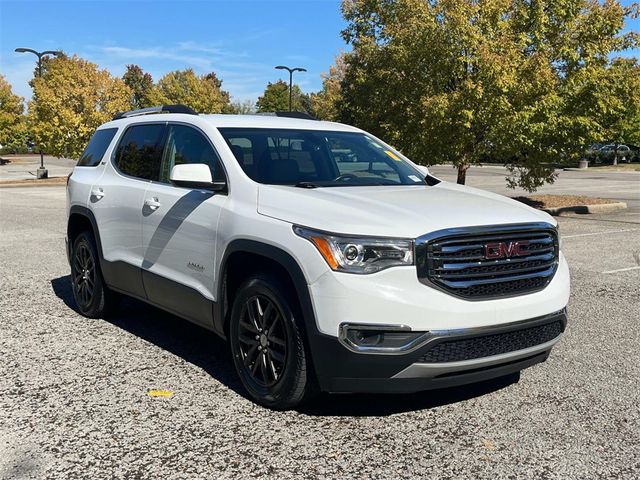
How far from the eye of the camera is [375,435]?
11.8 ft

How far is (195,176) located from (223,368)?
57.8 inches

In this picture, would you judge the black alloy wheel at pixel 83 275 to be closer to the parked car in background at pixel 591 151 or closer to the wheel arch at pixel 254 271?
the wheel arch at pixel 254 271

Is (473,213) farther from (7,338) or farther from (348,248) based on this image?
(7,338)

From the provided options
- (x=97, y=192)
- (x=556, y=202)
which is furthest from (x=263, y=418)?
(x=556, y=202)

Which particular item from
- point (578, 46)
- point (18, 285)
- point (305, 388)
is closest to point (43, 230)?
point (18, 285)

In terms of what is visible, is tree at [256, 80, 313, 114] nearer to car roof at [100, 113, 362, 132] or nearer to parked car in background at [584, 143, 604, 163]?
parked car in background at [584, 143, 604, 163]

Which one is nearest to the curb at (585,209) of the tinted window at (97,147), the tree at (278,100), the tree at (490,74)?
the tree at (490,74)

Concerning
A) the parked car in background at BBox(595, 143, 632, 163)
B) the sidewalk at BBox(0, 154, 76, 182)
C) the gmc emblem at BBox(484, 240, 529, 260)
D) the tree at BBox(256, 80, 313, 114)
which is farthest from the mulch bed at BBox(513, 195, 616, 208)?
the tree at BBox(256, 80, 313, 114)

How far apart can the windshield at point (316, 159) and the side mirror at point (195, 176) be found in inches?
9.0

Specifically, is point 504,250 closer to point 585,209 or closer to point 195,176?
point 195,176

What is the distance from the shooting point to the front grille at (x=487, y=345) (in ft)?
11.2

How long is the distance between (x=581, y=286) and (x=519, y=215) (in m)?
4.24

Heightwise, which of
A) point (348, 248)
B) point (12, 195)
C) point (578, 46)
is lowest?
point (12, 195)

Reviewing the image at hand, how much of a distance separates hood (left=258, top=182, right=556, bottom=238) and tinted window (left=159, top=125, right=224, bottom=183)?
0.61 m
